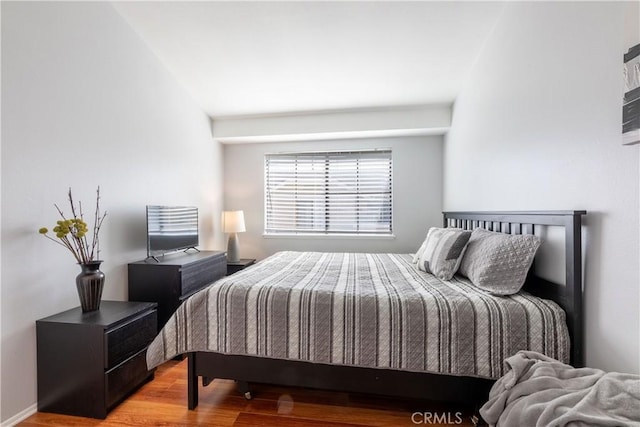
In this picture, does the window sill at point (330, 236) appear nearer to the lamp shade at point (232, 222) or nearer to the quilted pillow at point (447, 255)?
the lamp shade at point (232, 222)

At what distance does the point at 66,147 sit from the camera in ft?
6.30

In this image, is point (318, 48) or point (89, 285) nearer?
point (89, 285)

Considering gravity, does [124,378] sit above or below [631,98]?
below

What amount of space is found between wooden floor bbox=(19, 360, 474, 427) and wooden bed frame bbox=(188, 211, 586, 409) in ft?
0.34

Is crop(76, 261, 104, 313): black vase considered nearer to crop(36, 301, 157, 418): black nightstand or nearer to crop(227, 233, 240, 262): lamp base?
crop(36, 301, 157, 418): black nightstand

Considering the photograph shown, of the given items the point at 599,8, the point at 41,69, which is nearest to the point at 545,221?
the point at 599,8

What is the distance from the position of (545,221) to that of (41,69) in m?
3.01

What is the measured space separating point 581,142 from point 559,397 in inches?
41.4

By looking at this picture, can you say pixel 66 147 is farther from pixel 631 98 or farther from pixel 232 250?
pixel 631 98

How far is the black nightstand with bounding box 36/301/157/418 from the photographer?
1.61 metres

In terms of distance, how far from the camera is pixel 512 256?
1552mm

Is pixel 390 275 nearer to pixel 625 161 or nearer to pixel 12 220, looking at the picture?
pixel 625 161

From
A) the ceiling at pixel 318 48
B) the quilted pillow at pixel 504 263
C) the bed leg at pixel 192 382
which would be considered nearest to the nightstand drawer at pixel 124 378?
the bed leg at pixel 192 382

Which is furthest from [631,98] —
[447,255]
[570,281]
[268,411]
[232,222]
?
[232,222]
